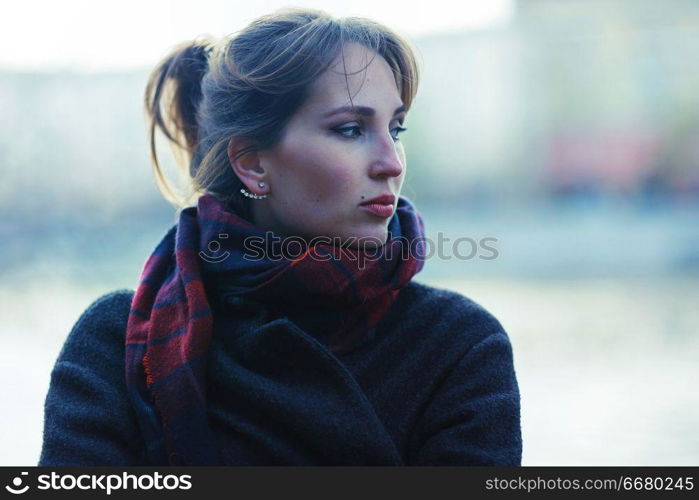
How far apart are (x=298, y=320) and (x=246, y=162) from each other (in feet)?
1.21

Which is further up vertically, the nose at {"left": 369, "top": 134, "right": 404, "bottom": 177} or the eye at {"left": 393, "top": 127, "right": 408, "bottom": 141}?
the eye at {"left": 393, "top": 127, "right": 408, "bottom": 141}

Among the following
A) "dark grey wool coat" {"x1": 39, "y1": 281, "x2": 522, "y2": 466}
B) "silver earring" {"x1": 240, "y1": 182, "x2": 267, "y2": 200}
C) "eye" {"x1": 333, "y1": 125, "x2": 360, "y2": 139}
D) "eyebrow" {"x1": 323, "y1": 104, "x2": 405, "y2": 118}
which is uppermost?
"eyebrow" {"x1": 323, "y1": 104, "x2": 405, "y2": 118}

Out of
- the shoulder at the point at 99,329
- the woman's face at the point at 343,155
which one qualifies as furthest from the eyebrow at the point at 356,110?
the shoulder at the point at 99,329

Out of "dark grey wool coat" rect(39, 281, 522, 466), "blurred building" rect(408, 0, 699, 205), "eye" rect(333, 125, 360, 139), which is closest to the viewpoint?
"dark grey wool coat" rect(39, 281, 522, 466)

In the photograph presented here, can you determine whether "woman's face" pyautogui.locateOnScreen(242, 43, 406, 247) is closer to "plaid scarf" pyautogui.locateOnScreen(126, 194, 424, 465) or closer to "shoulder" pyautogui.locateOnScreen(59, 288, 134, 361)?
Answer: "plaid scarf" pyautogui.locateOnScreen(126, 194, 424, 465)

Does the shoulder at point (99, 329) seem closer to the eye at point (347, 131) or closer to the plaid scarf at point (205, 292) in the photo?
the plaid scarf at point (205, 292)

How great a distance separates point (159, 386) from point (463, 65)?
27.1 feet

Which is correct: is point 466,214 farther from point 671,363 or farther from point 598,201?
point 671,363

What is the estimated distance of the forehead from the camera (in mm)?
1462

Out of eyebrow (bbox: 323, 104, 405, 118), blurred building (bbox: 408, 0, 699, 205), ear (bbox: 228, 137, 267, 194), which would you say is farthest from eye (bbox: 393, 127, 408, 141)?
blurred building (bbox: 408, 0, 699, 205)

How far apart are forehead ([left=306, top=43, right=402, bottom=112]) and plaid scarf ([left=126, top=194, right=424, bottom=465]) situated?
0.27 meters

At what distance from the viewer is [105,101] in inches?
208

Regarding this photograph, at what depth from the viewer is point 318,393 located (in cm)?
142

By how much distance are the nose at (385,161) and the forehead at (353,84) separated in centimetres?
8
